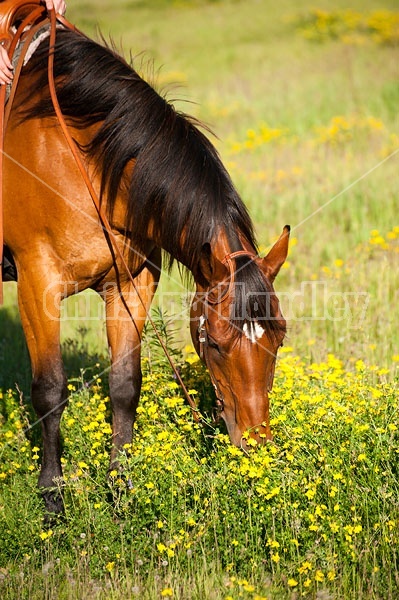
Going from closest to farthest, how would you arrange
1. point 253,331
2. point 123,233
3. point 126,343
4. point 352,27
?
point 253,331
point 123,233
point 126,343
point 352,27

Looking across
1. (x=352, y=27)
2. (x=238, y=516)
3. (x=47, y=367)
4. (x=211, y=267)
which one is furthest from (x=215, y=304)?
(x=352, y=27)

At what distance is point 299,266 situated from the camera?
8469 millimetres

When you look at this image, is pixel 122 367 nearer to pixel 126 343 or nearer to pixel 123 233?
pixel 126 343

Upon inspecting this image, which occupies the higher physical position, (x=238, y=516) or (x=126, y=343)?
(x=126, y=343)

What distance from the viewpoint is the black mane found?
4.20m

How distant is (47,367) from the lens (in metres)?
4.71

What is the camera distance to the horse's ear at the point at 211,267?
392cm

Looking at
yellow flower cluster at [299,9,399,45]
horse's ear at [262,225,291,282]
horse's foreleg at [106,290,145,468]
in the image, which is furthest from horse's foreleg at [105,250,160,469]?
yellow flower cluster at [299,9,399,45]

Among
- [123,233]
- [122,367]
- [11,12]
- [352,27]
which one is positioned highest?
[352,27]

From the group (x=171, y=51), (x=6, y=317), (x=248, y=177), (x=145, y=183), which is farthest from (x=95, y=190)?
(x=171, y=51)

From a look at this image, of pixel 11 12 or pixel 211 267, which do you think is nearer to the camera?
pixel 211 267

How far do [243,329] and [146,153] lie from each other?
1.16 meters

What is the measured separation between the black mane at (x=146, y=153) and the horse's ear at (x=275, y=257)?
0.38ft

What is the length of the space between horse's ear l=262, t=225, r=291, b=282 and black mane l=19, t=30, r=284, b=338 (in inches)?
4.5
